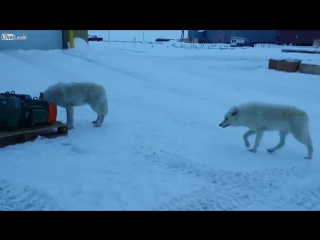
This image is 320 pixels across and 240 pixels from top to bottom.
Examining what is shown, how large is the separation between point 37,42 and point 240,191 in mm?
14356

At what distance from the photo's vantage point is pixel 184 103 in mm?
9469

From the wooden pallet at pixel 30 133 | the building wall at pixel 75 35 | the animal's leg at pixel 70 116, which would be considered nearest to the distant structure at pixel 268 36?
the building wall at pixel 75 35

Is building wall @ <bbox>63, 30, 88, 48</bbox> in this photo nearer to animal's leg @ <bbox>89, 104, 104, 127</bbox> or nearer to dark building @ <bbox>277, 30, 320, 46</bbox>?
animal's leg @ <bbox>89, 104, 104, 127</bbox>

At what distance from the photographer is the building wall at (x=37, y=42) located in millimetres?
14862

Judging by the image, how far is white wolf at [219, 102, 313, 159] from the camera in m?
5.35

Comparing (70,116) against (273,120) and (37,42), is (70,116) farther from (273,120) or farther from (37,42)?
(37,42)

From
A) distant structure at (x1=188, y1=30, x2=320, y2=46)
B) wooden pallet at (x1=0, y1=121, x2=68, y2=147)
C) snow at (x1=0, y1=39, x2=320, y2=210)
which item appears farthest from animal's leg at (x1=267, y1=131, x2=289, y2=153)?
distant structure at (x1=188, y1=30, x2=320, y2=46)

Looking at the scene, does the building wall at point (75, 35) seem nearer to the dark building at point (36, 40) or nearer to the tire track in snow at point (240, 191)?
the dark building at point (36, 40)

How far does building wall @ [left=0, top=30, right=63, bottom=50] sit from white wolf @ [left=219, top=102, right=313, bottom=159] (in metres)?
12.7

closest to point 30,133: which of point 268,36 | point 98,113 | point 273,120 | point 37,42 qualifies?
point 98,113

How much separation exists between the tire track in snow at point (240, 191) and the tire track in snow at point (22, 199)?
126cm
